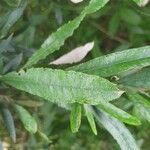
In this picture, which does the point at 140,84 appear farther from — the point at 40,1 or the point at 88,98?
the point at 40,1

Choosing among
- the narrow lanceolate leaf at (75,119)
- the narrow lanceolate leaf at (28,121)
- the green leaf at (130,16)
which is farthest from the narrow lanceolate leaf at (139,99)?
the green leaf at (130,16)

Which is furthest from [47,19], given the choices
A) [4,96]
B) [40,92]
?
[40,92]

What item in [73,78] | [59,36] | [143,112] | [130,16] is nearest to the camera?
[73,78]

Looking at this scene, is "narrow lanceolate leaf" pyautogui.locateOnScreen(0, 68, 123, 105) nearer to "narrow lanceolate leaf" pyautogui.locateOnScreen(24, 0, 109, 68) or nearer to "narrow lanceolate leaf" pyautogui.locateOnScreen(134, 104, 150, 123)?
"narrow lanceolate leaf" pyautogui.locateOnScreen(24, 0, 109, 68)

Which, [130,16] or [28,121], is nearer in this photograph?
[28,121]

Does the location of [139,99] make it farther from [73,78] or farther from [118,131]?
[73,78]

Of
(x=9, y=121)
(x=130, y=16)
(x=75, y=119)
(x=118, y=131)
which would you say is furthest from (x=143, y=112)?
(x=130, y=16)

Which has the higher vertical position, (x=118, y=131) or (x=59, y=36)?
(x=59, y=36)

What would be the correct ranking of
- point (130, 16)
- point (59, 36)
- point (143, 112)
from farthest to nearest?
point (130, 16) < point (143, 112) < point (59, 36)
